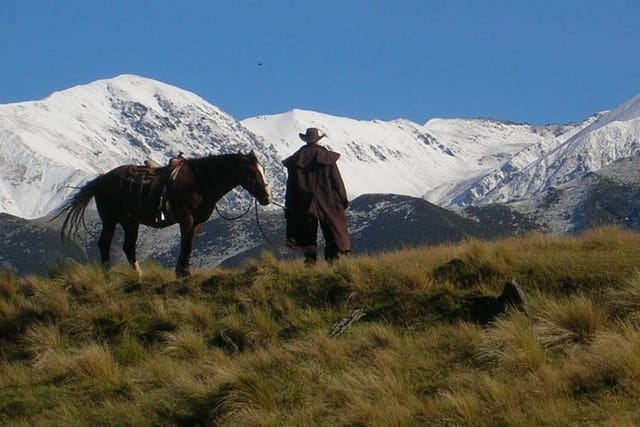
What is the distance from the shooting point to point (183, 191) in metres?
17.3

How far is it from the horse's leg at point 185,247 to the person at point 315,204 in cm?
150

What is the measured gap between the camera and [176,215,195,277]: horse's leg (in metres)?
16.7

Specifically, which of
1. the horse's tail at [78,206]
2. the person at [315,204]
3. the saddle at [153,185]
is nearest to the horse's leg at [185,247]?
the saddle at [153,185]

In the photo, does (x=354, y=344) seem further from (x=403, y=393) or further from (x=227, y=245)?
(x=227, y=245)

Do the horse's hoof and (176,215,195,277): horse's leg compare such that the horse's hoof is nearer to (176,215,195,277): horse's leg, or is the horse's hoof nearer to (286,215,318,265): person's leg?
(176,215,195,277): horse's leg

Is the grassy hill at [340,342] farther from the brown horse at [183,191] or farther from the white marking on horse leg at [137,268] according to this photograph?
the brown horse at [183,191]

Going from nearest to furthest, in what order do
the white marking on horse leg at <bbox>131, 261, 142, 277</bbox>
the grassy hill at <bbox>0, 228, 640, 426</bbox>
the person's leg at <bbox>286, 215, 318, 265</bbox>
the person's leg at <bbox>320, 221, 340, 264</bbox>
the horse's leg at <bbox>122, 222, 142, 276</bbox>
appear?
the grassy hill at <bbox>0, 228, 640, 426</bbox> → the white marking on horse leg at <bbox>131, 261, 142, 277</bbox> → the person's leg at <bbox>320, 221, 340, 264</bbox> → the person's leg at <bbox>286, 215, 318, 265</bbox> → the horse's leg at <bbox>122, 222, 142, 276</bbox>

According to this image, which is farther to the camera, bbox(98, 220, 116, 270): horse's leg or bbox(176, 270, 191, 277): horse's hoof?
bbox(98, 220, 116, 270): horse's leg

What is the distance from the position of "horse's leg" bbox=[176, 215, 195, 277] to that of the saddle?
42 centimetres

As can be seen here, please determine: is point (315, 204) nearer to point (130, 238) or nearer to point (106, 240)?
point (130, 238)

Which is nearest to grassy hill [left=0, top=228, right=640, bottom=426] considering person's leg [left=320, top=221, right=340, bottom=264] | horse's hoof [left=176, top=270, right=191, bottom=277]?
horse's hoof [left=176, top=270, right=191, bottom=277]

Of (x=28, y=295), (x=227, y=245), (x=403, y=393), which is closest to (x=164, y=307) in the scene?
(x=28, y=295)

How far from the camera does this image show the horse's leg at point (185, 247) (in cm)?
1670

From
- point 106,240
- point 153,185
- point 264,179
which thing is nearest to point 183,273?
point 153,185
